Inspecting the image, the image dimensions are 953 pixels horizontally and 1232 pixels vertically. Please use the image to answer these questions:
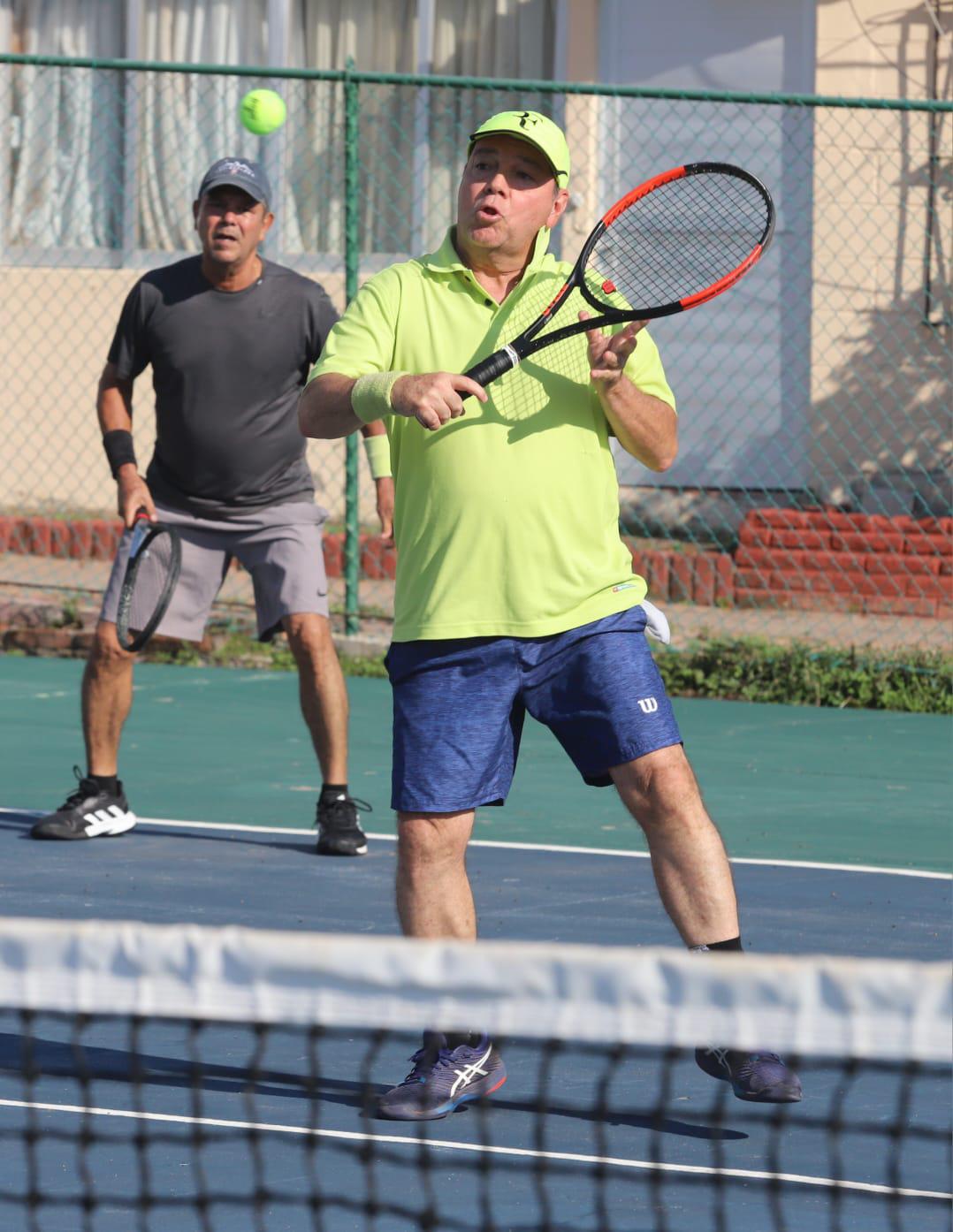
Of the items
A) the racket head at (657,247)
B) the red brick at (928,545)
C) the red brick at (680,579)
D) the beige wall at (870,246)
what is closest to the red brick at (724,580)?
the red brick at (680,579)

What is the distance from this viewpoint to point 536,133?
4.66 m

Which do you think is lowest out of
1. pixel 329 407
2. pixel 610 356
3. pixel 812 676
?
pixel 812 676

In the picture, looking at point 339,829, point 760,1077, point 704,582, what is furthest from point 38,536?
point 760,1077

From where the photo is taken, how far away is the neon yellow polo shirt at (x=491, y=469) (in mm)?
4668

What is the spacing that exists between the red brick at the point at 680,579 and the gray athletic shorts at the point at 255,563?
416 centimetres

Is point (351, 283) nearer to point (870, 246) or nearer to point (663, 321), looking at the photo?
point (663, 321)

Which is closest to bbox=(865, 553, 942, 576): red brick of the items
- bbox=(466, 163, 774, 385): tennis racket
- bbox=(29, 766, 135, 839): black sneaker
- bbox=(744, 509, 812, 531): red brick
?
bbox=(744, 509, 812, 531): red brick

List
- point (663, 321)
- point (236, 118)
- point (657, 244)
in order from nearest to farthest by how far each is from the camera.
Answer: point (657, 244) → point (663, 321) → point (236, 118)

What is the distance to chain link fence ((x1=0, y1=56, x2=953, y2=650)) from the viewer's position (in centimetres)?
1127

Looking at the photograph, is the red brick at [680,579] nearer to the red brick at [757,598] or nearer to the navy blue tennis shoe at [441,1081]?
the red brick at [757,598]

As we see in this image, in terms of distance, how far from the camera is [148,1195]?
398 cm

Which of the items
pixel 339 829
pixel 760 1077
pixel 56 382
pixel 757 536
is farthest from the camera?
pixel 56 382

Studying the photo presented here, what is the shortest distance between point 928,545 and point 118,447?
5.03m

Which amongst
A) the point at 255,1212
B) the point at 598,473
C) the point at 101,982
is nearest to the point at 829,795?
the point at 598,473
